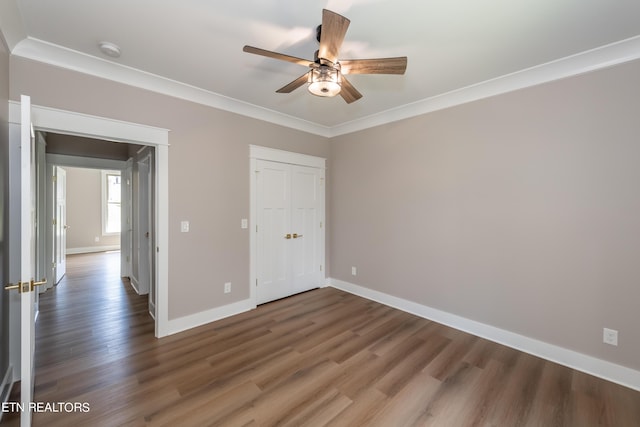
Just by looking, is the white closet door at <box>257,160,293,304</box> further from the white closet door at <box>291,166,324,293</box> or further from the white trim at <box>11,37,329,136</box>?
the white trim at <box>11,37,329,136</box>

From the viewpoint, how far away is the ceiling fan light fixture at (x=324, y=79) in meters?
1.80

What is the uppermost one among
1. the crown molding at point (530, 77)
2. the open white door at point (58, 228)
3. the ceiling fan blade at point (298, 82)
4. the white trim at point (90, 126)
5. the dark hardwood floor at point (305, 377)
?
the crown molding at point (530, 77)

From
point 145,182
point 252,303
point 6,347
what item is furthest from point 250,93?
point 6,347

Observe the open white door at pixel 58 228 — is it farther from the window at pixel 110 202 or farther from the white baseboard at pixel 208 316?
the white baseboard at pixel 208 316

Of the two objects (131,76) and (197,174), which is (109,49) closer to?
(131,76)

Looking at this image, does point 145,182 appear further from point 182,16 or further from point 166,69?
point 182,16

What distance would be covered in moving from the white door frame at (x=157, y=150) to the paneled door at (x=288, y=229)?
1132 millimetres

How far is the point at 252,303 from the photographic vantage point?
3.55m

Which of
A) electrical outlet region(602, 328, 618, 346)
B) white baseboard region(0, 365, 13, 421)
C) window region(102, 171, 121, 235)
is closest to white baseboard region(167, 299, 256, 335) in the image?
white baseboard region(0, 365, 13, 421)

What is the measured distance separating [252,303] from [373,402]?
6.87 feet

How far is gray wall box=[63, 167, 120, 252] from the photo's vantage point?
752cm

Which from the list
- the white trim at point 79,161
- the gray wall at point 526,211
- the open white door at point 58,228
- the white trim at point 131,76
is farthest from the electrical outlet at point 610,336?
the open white door at point 58,228

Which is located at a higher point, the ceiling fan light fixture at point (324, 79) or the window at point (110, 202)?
the ceiling fan light fixture at point (324, 79)

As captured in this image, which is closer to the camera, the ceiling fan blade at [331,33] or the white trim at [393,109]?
the ceiling fan blade at [331,33]
